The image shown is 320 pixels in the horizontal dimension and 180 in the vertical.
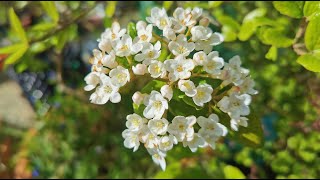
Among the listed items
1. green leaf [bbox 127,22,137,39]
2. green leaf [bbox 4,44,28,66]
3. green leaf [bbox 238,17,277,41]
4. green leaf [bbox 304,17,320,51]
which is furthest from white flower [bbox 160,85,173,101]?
green leaf [bbox 4,44,28,66]

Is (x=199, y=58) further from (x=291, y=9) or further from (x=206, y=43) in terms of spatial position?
(x=291, y=9)

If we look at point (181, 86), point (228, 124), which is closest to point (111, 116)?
point (228, 124)

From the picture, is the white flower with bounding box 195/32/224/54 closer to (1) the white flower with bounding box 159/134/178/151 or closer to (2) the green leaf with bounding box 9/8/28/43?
(1) the white flower with bounding box 159/134/178/151

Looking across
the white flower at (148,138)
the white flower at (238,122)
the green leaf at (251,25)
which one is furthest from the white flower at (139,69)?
the green leaf at (251,25)

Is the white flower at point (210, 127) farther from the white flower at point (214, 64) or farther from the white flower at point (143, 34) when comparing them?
the white flower at point (143, 34)

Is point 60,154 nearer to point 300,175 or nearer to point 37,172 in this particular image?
point 37,172
